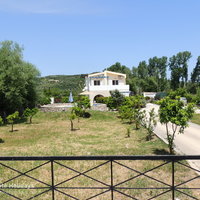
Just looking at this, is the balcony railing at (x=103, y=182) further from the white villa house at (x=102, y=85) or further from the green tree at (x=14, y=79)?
the white villa house at (x=102, y=85)

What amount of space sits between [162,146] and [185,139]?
83.6 inches

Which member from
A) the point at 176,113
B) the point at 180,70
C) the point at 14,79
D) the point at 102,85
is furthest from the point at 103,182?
the point at 180,70

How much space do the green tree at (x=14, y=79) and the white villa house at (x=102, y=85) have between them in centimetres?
1044

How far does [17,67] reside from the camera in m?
20.0

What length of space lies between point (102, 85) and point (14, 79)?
1569 centimetres

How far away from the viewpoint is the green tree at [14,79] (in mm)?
19578

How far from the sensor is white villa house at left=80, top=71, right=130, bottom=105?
31.6 metres

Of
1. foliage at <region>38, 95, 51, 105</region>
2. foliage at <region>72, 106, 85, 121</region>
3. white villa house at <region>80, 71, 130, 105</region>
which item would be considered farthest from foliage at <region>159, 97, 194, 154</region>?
white villa house at <region>80, 71, 130, 105</region>

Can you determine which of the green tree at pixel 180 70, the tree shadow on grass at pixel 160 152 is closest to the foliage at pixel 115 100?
the tree shadow on grass at pixel 160 152

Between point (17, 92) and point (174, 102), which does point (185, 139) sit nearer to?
point (174, 102)

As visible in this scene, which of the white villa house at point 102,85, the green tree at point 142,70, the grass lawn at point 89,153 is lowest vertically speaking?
the grass lawn at point 89,153

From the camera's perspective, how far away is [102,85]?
32625mm

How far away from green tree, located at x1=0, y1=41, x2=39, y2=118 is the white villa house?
10441 mm

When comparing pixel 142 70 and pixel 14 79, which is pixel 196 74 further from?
pixel 14 79
